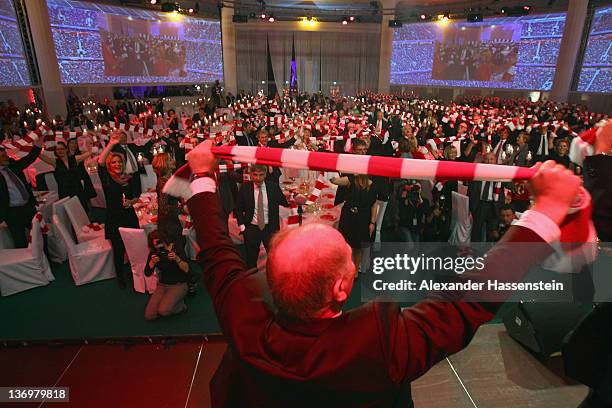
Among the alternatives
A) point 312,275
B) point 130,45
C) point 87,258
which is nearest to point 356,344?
point 312,275

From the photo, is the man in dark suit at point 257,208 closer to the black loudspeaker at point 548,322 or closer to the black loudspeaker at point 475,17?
the black loudspeaker at point 548,322

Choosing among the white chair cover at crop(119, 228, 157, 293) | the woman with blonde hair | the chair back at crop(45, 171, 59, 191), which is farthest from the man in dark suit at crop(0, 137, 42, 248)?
the woman with blonde hair

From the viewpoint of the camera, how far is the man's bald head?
99 cm

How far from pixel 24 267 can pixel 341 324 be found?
526 cm

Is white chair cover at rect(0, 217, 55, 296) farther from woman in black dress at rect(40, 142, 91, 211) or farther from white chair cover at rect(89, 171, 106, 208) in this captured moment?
white chair cover at rect(89, 171, 106, 208)

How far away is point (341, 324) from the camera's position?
38.6 inches

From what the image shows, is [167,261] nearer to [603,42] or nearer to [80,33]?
[80,33]

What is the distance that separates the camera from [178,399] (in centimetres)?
307

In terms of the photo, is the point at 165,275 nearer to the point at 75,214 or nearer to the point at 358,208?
the point at 75,214

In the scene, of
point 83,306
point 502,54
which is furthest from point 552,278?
point 502,54

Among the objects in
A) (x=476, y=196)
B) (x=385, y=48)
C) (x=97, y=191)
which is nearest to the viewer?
(x=476, y=196)

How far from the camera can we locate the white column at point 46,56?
1271 cm

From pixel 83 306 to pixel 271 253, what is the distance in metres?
4.44

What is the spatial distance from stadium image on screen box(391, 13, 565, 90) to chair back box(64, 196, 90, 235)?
20.2 m
